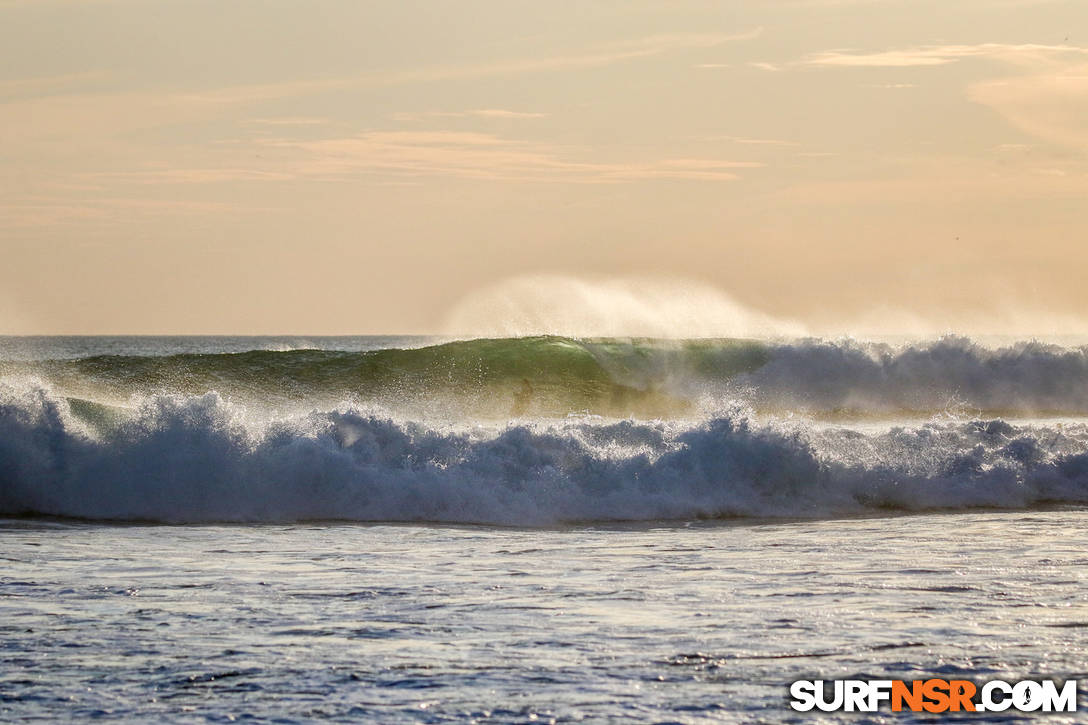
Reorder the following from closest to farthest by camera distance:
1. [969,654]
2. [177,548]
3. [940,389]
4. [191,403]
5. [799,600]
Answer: [969,654] → [799,600] → [177,548] → [191,403] → [940,389]

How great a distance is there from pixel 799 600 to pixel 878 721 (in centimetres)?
228

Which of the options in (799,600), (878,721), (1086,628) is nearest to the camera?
(878,721)

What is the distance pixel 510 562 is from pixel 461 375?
66.7ft

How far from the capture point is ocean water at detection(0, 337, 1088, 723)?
227 inches

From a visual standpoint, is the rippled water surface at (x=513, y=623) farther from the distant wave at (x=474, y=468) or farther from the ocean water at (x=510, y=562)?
the distant wave at (x=474, y=468)

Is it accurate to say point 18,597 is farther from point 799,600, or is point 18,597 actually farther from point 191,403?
point 191,403

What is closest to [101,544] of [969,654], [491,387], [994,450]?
[969,654]

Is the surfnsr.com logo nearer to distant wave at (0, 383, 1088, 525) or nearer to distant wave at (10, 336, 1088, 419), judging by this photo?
distant wave at (0, 383, 1088, 525)

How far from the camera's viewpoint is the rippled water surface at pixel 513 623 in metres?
5.51

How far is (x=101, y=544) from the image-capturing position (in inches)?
405

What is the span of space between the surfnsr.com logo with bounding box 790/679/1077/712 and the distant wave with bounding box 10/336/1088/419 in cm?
2079

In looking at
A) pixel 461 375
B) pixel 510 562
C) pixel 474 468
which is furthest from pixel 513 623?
pixel 461 375

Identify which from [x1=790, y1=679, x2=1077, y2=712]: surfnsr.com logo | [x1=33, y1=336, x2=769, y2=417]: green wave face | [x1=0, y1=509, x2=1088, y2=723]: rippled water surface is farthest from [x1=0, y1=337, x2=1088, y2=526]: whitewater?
[x1=33, y1=336, x2=769, y2=417]: green wave face

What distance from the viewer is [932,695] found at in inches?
216
